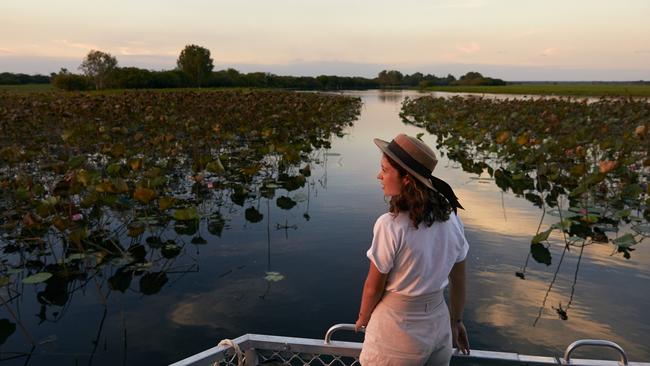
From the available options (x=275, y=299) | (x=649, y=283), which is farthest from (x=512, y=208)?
(x=275, y=299)

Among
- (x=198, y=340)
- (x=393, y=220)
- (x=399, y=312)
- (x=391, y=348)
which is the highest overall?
(x=393, y=220)

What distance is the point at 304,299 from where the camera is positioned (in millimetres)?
5316

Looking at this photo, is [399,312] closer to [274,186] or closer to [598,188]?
[274,186]

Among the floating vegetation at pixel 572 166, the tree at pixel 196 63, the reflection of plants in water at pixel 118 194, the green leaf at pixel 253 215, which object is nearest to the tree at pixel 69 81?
the tree at pixel 196 63

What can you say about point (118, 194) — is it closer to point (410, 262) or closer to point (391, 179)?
point (391, 179)

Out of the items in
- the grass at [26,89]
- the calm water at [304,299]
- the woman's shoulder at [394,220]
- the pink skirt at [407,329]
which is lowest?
the calm water at [304,299]

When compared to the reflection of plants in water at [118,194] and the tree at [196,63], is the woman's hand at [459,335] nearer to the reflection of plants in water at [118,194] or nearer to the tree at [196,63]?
the reflection of plants in water at [118,194]

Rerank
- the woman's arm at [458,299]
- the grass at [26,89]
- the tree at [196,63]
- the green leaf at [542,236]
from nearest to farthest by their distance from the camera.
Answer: the woman's arm at [458,299], the green leaf at [542,236], the grass at [26,89], the tree at [196,63]

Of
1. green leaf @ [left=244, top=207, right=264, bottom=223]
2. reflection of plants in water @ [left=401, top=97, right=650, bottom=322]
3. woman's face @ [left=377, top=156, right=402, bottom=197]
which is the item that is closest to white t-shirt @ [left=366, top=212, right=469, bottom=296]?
woman's face @ [left=377, top=156, right=402, bottom=197]

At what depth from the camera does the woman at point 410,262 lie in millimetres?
2027

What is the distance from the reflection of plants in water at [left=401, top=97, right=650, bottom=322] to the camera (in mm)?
7105

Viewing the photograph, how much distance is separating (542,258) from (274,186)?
16.4ft

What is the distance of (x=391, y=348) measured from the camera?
2164mm

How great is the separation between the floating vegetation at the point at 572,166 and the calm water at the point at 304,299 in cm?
52
